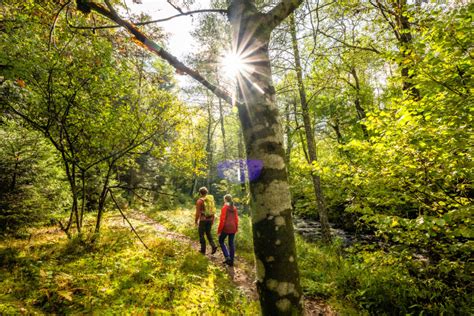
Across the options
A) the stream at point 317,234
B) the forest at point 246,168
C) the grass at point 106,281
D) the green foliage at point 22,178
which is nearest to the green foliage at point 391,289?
the forest at point 246,168

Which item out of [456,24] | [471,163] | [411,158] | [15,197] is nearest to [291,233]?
[471,163]

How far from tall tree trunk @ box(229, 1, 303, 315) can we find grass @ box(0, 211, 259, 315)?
3097 millimetres

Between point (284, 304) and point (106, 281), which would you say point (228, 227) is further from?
point (284, 304)

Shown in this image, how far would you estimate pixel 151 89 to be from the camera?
695 centimetres

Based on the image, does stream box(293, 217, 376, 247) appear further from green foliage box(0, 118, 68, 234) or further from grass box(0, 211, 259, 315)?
green foliage box(0, 118, 68, 234)

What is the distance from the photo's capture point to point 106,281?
445 centimetres

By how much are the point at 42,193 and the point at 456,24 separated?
33.4ft

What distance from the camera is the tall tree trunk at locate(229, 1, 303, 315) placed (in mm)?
1506

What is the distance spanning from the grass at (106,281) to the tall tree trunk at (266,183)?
3.10 m

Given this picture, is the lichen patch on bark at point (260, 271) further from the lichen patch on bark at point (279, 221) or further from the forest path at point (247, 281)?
the forest path at point (247, 281)

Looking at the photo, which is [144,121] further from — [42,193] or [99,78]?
[42,193]

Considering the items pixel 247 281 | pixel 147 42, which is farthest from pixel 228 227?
pixel 147 42

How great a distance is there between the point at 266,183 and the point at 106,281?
15.0 ft

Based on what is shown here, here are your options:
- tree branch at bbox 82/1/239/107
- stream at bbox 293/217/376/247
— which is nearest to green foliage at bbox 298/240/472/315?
tree branch at bbox 82/1/239/107
